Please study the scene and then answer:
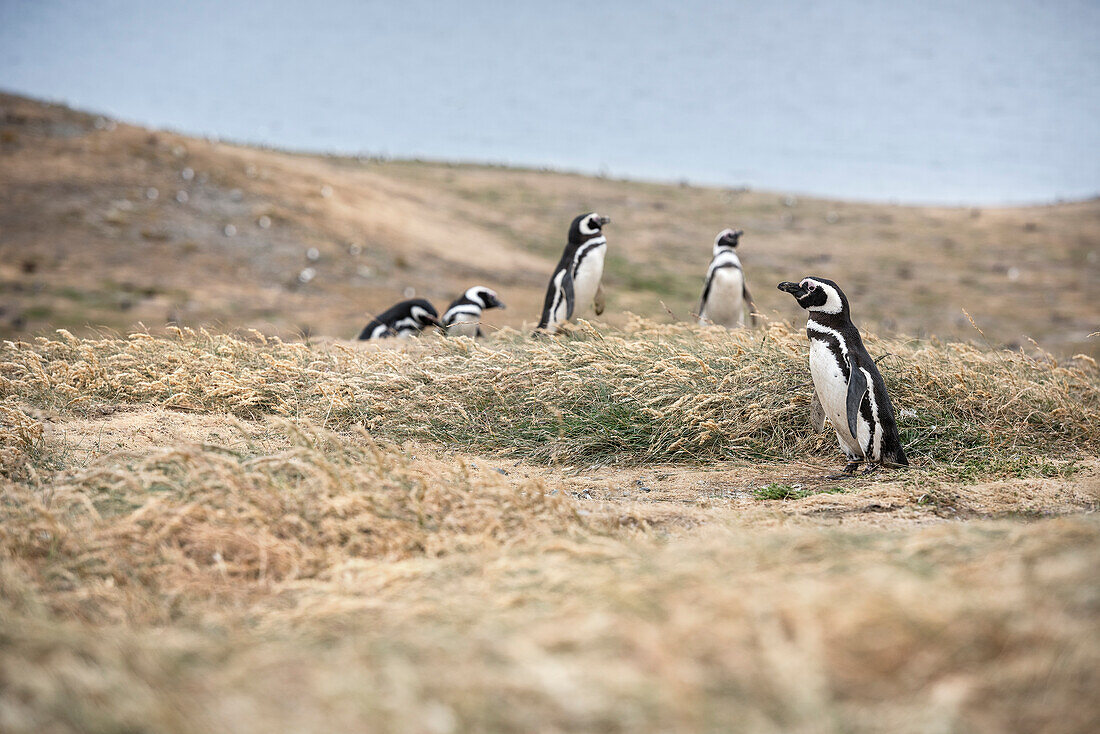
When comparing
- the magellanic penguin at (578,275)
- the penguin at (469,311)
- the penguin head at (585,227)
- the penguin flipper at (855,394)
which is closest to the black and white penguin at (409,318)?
the penguin at (469,311)

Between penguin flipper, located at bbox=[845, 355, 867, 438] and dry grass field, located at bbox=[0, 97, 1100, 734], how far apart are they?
39 centimetres

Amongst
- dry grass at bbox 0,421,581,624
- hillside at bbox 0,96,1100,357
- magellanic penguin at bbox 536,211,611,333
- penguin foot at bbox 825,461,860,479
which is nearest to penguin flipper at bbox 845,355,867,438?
penguin foot at bbox 825,461,860,479

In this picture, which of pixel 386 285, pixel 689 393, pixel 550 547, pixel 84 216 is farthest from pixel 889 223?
pixel 550 547

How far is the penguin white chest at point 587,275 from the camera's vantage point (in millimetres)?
9195

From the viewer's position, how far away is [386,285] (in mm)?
21078

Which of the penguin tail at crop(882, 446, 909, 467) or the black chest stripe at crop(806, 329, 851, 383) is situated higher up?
the black chest stripe at crop(806, 329, 851, 383)

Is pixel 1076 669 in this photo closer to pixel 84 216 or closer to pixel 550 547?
pixel 550 547

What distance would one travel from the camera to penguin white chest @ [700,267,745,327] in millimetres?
9812

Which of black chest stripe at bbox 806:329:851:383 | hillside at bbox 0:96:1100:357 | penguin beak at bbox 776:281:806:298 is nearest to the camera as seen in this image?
black chest stripe at bbox 806:329:851:383

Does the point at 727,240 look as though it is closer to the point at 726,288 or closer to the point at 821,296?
the point at 726,288

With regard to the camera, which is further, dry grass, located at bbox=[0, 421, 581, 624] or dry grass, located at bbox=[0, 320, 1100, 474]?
dry grass, located at bbox=[0, 320, 1100, 474]

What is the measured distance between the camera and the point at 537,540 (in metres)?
3.07

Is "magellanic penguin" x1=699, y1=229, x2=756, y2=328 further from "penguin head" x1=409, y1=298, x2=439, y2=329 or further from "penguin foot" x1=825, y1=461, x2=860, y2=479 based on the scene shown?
"penguin foot" x1=825, y1=461, x2=860, y2=479

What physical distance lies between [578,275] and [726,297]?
1961 millimetres
